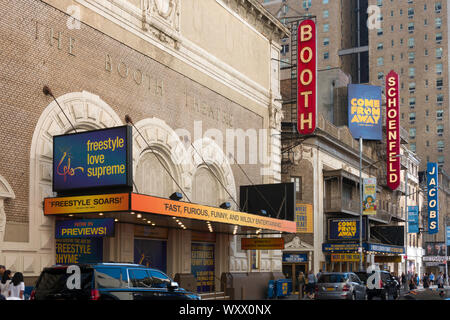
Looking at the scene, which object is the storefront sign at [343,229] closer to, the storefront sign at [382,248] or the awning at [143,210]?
the storefront sign at [382,248]

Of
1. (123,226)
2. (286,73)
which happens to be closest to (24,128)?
(123,226)

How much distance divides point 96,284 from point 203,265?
671 inches

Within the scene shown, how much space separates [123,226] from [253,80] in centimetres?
1371

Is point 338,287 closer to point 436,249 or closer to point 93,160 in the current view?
point 93,160

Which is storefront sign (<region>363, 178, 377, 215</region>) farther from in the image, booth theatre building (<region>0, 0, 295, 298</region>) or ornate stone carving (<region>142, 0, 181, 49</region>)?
ornate stone carving (<region>142, 0, 181, 49</region>)

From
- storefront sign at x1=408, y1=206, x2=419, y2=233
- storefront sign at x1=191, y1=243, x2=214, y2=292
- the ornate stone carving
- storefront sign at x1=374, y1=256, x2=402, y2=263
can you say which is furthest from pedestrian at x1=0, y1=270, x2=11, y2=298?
storefront sign at x1=408, y1=206, x2=419, y2=233

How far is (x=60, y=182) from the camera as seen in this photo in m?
19.7

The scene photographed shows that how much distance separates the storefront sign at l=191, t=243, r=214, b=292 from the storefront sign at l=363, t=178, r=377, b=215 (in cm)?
1962

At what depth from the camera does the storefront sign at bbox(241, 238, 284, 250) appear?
29891 mm

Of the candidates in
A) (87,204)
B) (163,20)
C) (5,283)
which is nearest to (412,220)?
(163,20)

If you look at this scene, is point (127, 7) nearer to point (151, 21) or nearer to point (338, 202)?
point (151, 21)

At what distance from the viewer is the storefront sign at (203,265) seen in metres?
29.2

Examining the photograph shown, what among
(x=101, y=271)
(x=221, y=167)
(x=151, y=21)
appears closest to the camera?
(x=101, y=271)

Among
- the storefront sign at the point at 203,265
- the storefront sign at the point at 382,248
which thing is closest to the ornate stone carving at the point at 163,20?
the storefront sign at the point at 203,265
